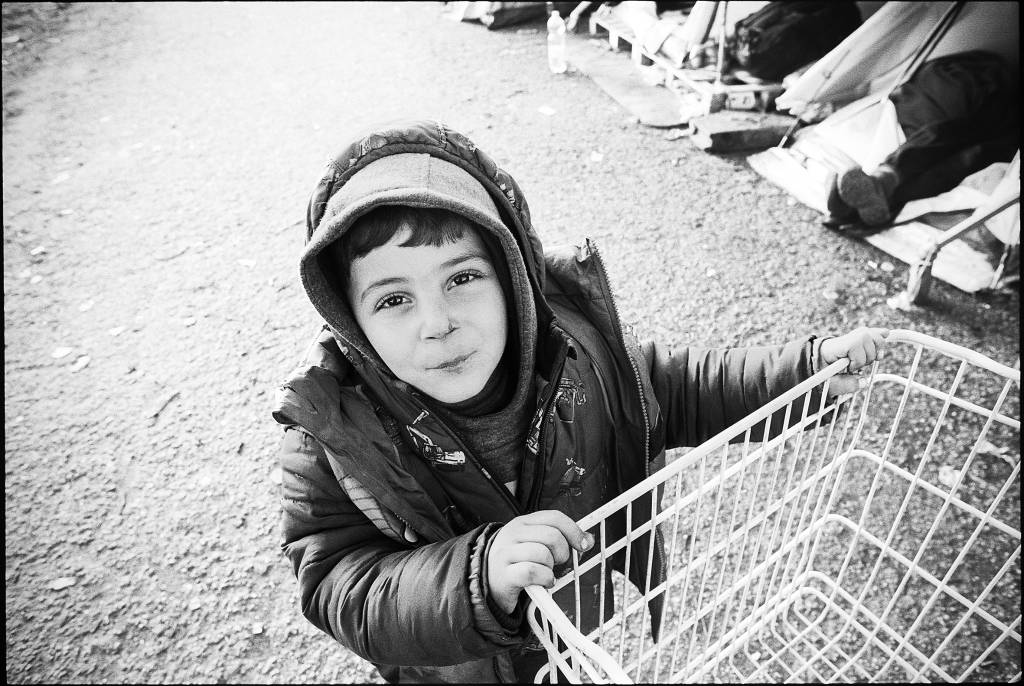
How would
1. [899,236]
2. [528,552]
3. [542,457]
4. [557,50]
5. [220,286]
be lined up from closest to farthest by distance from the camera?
[528,552], [542,457], [899,236], [220,286], [557,50]

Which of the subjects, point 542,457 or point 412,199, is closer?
point 412,199

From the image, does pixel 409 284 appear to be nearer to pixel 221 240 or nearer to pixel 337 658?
pixel 337 658

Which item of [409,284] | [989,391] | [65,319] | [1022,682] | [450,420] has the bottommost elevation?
[65,319]

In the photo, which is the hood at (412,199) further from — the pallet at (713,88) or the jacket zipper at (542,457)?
the pallet at (713,88)

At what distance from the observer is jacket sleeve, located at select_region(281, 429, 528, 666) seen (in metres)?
0.89

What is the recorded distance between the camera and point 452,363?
112 cm

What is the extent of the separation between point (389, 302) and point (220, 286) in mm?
2788

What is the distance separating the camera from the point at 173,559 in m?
2.20

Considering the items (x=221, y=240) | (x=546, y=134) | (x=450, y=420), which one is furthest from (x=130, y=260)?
(x=450, y=420)

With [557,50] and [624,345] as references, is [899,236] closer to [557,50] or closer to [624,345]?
[624,345]

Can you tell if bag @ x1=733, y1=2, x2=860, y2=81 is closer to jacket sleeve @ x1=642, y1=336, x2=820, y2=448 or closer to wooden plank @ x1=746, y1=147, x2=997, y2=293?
wooden plank @ x1=746, y1=147, x2=997, y2=293

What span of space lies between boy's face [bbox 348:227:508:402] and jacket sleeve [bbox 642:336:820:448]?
45cm

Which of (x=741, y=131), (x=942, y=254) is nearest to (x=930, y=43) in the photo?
(x=741, y=131)

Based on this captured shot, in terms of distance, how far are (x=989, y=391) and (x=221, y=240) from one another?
4.11 m
